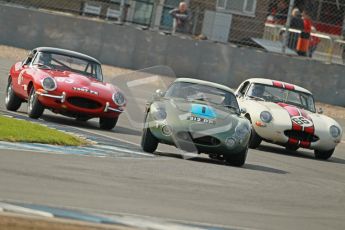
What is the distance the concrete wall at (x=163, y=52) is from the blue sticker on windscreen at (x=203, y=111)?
11.9 metres

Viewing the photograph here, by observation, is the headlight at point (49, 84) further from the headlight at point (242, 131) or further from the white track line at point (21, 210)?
the white track line at point (21, 210)

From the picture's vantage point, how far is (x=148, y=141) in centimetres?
1374

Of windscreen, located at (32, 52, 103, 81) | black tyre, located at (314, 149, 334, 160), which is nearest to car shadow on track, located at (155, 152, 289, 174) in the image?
black tyre, located at (314, 149, 334, 160)

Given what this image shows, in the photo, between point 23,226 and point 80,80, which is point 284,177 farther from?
point 23,226

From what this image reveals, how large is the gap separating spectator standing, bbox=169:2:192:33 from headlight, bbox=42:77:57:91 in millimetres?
11011

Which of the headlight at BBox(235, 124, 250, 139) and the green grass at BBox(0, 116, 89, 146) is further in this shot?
the headlight at BBox(235, 124, 250, 139)

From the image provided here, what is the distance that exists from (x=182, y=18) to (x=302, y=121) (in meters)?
10.3

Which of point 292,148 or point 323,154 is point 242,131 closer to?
point 323,154

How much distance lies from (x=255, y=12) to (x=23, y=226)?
23.9m

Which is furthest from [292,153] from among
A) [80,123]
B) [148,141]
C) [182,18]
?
[182,18]

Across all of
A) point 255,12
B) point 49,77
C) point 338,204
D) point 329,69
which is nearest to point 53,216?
point 338,204

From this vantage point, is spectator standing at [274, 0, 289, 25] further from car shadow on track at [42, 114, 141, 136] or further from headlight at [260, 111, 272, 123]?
car shadow on track at [42, 114, 141, 136]

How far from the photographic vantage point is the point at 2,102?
61.7 feet

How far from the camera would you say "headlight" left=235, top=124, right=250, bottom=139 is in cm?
1376
